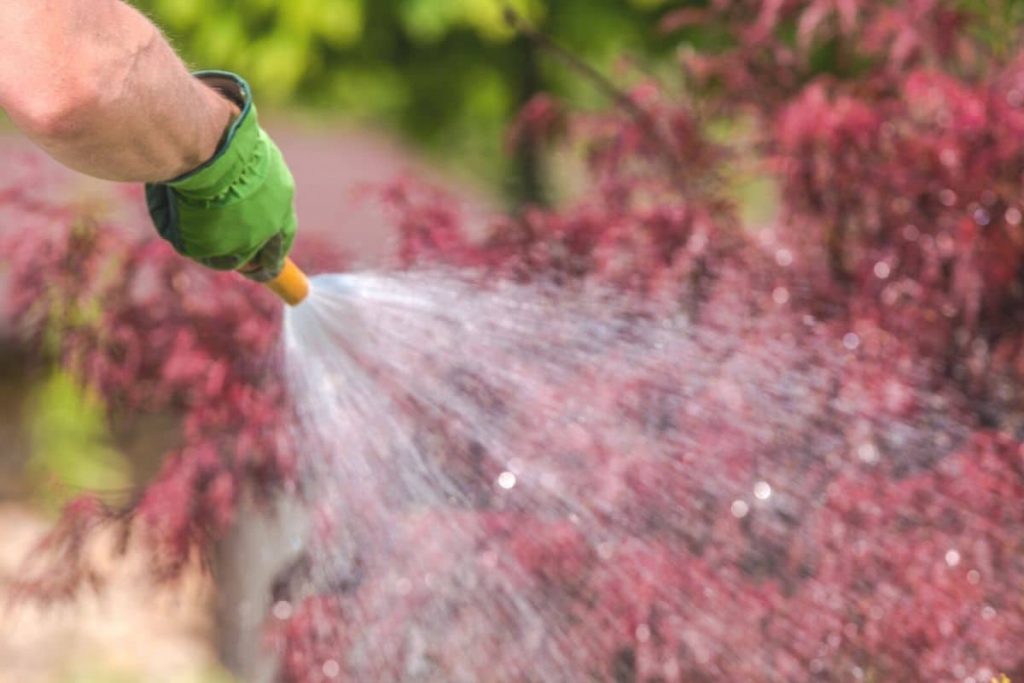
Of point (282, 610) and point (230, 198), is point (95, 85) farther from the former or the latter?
point (282, 610)

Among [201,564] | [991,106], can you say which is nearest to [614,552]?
[201,564]

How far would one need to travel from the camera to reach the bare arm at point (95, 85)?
1357mm

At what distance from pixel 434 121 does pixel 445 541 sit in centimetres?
291

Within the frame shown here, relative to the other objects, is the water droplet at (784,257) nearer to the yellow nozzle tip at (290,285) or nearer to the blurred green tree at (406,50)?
the yellow nozzle tip at (290,285)

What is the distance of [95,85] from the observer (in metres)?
1.38

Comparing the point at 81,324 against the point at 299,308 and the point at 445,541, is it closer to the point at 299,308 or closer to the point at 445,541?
the point at 299,308

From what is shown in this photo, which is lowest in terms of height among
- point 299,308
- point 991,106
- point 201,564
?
point 201,564

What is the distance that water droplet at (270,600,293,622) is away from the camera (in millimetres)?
2521

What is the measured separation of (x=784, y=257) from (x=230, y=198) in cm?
133

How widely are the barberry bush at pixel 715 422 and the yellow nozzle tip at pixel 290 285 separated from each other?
508 millimetres

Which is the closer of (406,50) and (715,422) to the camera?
(715,422)

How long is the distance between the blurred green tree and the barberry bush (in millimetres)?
1727

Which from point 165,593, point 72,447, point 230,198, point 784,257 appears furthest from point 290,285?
point 72,447

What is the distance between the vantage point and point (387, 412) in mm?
2670
